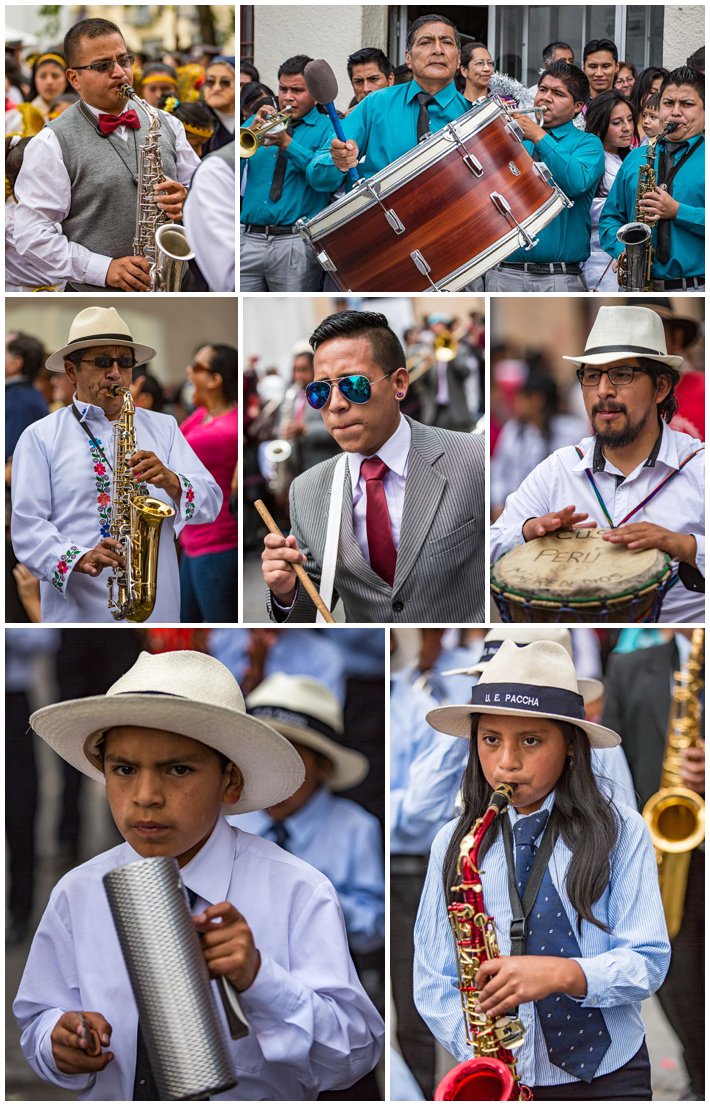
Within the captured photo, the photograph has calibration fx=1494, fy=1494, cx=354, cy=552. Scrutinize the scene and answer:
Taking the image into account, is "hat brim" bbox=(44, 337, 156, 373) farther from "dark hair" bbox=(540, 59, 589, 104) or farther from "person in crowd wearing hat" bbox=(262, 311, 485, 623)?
"dark hair" bbox=(540, 59, 589, 104)

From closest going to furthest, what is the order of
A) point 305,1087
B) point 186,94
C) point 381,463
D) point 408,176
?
1. point 305,1087
2. point 408,176
3. point 381,463
4. point 186,94

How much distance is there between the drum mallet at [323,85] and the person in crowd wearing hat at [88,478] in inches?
40.0

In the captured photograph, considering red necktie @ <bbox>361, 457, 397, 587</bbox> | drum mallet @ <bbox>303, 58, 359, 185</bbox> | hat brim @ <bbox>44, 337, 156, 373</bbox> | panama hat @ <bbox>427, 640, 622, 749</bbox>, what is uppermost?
drum mallet @ <bbox>303, 58, 359, 185</bbox>

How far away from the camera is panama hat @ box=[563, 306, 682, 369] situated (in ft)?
16.7

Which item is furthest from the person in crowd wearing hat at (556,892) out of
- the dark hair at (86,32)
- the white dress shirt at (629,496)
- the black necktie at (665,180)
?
the dark hair at (86,32)

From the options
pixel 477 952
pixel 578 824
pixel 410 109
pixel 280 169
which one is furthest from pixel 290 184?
pixel 477 952

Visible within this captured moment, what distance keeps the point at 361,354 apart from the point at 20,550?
139 cm

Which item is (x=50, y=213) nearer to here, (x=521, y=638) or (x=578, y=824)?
(x=521, y=638)

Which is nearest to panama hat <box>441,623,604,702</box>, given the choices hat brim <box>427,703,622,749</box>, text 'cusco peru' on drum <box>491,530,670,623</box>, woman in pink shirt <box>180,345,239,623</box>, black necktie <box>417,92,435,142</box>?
text 'cusco peru' on drum <box>491,530,670,623</box>

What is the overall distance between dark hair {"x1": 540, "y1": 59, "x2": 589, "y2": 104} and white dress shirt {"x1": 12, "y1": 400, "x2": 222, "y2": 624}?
190 centimetres

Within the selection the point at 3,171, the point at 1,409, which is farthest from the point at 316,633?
the point at 3,171

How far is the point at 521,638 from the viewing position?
5.02 m

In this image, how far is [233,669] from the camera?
5336mm

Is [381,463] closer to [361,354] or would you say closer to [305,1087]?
[361,354]
